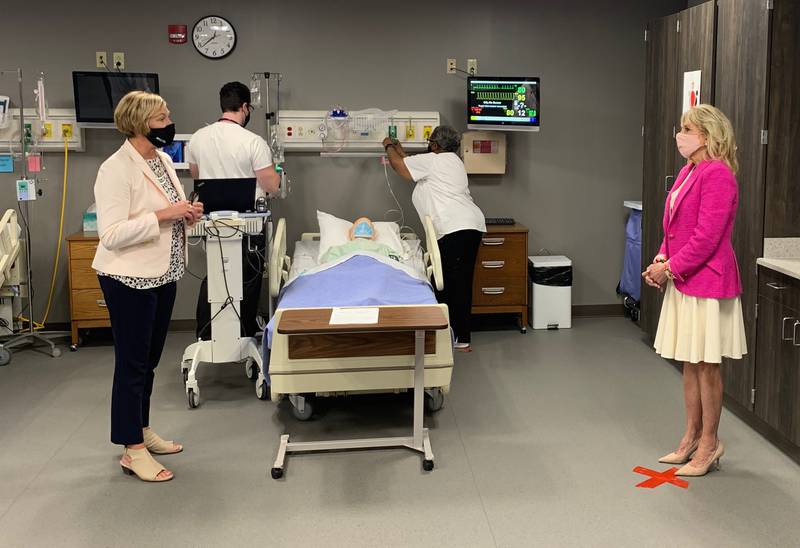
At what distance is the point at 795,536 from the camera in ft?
10.0

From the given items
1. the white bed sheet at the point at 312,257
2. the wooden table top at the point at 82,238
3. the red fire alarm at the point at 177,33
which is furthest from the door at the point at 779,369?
the red fire alarm at the point at 177,33

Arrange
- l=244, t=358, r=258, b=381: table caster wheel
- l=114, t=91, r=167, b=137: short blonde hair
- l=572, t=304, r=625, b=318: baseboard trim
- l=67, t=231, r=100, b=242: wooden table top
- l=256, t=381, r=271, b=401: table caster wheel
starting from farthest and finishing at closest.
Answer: l=572, t=304, r=625, b=318: baseboard trim → l=67, t=231, r=100, b=242: wooden table top → l=244, t=358, r=258, b=381: table caster wheel → l=256, t=381, r=271, b=401: table caster wheel → l=114, t=91, r=167, b=137: short blonde hair

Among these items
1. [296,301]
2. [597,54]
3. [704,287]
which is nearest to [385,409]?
[296,301]

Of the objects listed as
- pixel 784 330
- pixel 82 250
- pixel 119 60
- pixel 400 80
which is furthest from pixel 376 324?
pixel 119 60

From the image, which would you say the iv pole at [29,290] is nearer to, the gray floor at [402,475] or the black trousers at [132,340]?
the gray floor at [402,475]

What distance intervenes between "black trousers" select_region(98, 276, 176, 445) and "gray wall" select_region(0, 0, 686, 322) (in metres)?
Answer: 2.66

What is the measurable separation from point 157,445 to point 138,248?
1.03m

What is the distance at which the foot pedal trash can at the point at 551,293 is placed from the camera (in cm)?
606

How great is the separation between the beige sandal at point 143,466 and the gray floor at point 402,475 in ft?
0.15

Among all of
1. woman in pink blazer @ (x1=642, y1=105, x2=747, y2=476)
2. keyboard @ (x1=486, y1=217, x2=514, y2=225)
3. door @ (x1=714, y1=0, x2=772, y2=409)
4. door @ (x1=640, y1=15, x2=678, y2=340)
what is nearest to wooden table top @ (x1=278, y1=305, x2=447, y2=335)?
woman in pink blazer @ (x1=642, y1=105, x2=747, y2=476)

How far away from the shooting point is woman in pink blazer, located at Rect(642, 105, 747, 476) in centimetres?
334

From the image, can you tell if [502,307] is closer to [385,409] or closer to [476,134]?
[476,134]

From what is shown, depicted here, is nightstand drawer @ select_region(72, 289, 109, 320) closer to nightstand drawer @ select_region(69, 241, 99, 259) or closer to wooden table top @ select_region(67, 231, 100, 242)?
nightstand drawer @ select_region(69, 241, 99, 259)

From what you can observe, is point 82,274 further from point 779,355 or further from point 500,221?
point 779,355
